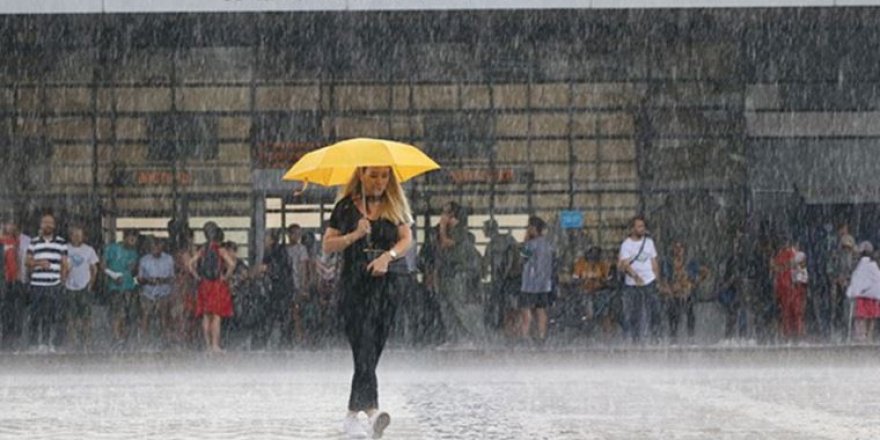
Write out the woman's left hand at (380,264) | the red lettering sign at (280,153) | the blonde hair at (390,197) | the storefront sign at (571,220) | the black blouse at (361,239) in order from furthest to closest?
the storefront sign at (571,220) → the red lettering sign at (280,153) → the blonde hair at (390,197) → the black blouse at (361,239) → the woman's left hand at (380,264)

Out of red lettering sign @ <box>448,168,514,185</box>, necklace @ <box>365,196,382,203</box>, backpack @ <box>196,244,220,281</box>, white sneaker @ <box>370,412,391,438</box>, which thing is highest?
red lettering sign @ <box>448,168,514,185</box>

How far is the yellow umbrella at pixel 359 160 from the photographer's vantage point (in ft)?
38.0

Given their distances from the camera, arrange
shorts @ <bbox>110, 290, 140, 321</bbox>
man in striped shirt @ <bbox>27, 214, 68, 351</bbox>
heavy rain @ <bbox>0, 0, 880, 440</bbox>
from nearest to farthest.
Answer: man in striped shirt @ <bbox>27, 214, 68, 351</bbox> → heavy rain @ <bbox>0, 0, 880, 440</bbox> → shorts @ <bbox>110, 290, 140, 321</bbox>

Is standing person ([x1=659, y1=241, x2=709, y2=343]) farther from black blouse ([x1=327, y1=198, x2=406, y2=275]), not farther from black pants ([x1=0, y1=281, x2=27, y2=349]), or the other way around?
black blouse ([x1=327, y1=198, x2=406, y2=275])

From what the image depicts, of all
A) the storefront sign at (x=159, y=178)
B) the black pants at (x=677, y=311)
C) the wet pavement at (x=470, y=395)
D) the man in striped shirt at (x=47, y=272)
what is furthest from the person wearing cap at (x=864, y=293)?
the storefront sign at (x=159, y=178)

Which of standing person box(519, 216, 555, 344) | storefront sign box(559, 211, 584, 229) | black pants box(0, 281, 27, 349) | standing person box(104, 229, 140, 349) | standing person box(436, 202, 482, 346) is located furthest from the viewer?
storefront sign box(559, 211, 584, 229)

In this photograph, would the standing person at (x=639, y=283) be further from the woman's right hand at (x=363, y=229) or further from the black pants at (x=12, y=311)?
the woman's right hand at (x=363, y=229)

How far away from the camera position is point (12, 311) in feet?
78.9

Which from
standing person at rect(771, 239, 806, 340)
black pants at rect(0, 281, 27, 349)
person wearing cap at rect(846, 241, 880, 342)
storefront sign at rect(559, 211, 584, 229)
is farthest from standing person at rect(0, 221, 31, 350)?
person wearing cap at rect(846, 241, 880, 342)

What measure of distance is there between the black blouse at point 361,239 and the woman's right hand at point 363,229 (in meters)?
0.06

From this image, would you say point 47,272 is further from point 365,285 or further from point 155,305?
point 365,285

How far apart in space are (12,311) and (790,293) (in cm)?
1023

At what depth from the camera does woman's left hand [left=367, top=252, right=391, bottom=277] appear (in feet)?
36.8

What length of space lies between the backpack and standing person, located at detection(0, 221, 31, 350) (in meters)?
2.08
